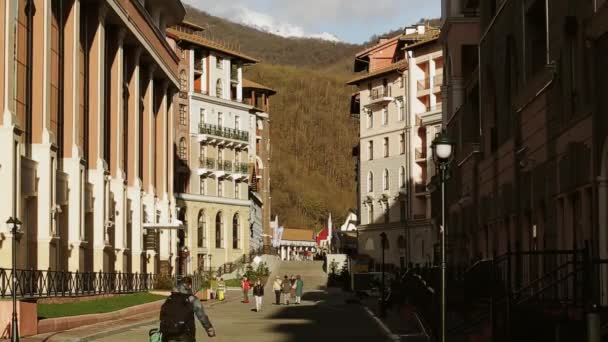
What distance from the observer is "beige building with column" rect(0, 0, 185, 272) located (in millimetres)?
48594

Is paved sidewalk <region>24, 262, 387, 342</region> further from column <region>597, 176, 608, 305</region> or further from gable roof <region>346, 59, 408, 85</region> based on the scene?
gable roof <region>346, 59, 408, 85</region>

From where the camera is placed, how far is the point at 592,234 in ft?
78.3

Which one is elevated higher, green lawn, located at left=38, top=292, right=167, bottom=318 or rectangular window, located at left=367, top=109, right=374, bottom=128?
rectangular window, located at left=367, top=109, right=374, bottom=128

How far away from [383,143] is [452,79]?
212ft

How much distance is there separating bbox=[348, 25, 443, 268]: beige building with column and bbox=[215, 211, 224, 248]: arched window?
43.0ft

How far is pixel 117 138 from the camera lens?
68438 mm

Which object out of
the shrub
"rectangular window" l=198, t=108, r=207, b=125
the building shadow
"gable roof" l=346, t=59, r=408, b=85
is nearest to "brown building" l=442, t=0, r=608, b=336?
the building shadow

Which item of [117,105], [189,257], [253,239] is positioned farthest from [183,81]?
[117,105]

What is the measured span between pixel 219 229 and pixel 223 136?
8.90 m

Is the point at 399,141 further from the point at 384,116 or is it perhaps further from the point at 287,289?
the point at 287,289

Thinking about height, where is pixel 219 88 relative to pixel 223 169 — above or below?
above

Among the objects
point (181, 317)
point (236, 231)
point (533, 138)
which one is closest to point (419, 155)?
point (236, 231)

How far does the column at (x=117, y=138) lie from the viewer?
6819cm

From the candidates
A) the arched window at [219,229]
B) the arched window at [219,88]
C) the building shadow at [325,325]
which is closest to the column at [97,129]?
the building shadow at [325,325]
